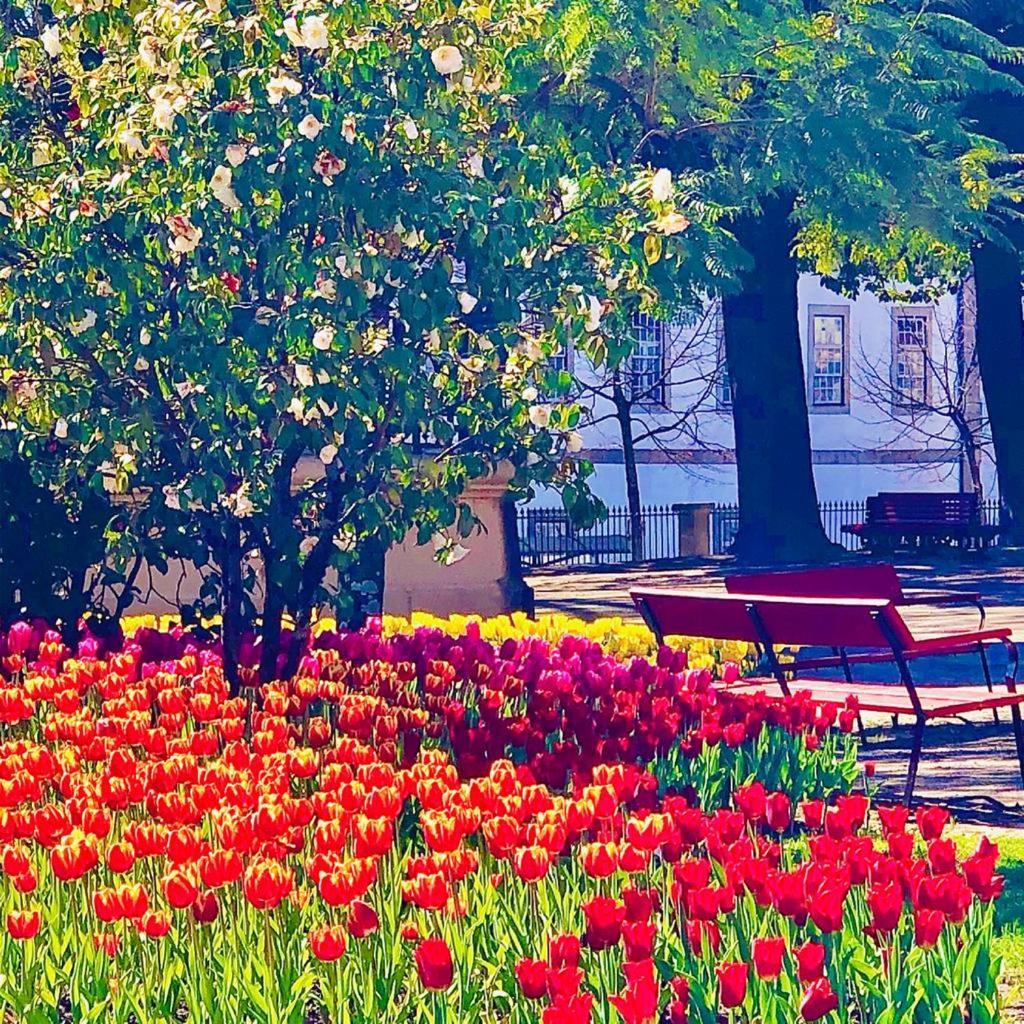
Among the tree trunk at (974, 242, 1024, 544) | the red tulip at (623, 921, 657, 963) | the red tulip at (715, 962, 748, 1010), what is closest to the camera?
the red tulip at (715, 962, 748, 1010)

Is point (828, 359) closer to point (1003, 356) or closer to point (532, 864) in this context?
point (1003, 356)

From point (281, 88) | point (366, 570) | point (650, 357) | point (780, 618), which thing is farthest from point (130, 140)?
point (650, 357)

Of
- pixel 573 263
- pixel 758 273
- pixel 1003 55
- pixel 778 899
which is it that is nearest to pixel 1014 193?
pixel 1003 55

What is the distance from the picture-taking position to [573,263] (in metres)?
9.37

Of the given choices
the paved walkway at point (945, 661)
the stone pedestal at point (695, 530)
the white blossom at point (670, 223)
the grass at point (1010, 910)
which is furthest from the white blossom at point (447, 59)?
the stone pedestal at point (695, 530)

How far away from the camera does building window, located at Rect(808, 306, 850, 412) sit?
48.9 m

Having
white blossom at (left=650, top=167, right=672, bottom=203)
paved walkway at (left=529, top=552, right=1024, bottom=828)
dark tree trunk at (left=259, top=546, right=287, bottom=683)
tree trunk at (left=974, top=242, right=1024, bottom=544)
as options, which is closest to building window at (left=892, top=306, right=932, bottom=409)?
tree trunk at (left=974, top=242, right=1024, bottom=544)

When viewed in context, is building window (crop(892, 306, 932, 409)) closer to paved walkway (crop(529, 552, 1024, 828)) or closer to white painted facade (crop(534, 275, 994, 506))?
white painted facade (crop(534, 275, 994, 506))

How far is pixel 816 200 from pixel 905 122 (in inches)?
50.0

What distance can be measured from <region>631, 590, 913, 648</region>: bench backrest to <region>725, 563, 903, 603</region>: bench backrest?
0.94 meters

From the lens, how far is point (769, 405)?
93.6 feet

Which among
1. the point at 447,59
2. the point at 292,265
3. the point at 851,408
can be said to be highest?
the point at 851,408

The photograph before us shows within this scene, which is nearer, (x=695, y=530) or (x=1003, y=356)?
(x=1003, y=356)

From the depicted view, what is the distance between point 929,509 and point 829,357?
17950 millimetres
